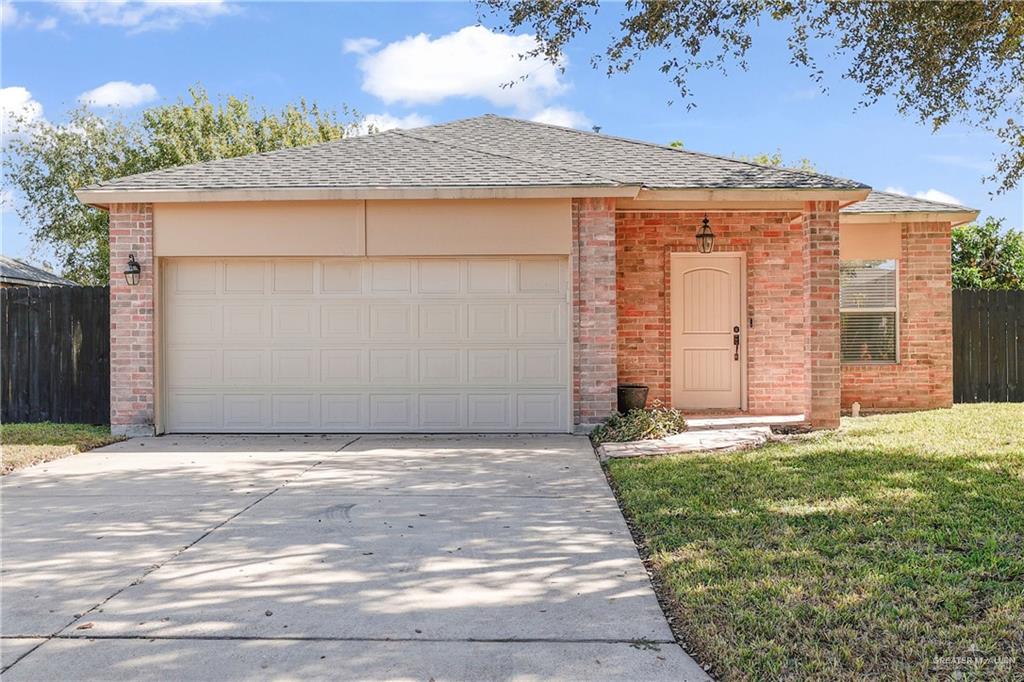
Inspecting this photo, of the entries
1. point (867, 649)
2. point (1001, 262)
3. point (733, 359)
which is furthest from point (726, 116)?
point (867, 649)

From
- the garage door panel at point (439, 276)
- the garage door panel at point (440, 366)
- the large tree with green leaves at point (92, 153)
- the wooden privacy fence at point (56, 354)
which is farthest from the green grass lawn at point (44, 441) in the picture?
the large tree with green leaves at point (92, 153)

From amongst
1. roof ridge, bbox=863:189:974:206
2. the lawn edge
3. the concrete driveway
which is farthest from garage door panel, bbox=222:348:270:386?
roof ridge, bbox=863:189:974:206

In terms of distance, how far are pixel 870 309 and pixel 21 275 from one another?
62.5 feet

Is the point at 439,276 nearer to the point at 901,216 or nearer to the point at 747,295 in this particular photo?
the point at 747,295

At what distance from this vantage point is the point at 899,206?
11438mm

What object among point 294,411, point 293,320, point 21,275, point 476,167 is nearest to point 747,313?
point 476,167

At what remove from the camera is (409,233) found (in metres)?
9.36

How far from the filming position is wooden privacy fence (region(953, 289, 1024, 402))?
41.1ft

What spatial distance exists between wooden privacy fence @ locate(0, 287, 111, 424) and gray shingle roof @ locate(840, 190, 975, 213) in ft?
35.6

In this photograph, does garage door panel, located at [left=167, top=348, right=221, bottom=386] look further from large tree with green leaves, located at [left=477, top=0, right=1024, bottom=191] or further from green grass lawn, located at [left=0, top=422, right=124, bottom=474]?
large tree with green leaves, located at [left=477, top=0, right=1024, bottom=191]

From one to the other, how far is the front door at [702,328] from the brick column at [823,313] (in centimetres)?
175

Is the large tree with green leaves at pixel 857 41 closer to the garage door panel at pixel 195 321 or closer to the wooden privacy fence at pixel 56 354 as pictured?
the garage door panel at pixel 195 321

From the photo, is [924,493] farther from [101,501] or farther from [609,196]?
[101,501]

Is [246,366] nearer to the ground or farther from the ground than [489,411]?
farther from the ground
